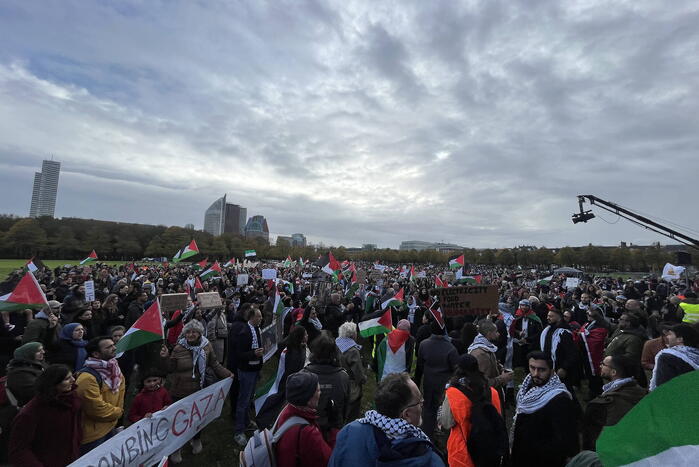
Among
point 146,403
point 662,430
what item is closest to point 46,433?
point 146,403

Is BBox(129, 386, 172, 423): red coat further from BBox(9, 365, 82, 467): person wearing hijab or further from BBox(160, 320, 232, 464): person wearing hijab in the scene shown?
BBox(9, 365, 82, 467): person wearing hijab

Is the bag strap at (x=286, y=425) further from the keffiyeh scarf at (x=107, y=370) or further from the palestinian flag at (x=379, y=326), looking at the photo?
the palestinian flag at (x=379, y=326)

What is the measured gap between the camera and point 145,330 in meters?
5.55

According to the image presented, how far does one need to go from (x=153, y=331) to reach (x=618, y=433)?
5.92m

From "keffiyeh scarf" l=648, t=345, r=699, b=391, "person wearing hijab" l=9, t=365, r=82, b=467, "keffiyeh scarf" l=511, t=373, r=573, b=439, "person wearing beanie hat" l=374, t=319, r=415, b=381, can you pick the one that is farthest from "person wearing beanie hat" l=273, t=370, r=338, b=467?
"person wearing beanie hat" l=374, t=319, r=415, b=381

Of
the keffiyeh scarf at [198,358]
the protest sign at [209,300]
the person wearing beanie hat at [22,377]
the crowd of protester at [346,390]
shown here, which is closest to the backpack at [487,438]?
the crowd of protester at [346,390]

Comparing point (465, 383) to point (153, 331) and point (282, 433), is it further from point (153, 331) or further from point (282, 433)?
point (153, 331)

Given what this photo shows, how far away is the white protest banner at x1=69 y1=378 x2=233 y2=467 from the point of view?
3443 millimetres

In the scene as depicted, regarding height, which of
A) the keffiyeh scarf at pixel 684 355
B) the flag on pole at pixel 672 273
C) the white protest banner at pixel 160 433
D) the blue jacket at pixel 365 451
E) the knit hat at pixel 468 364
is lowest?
the white protest banner at pixel 160 433

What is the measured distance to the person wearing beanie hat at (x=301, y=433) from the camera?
8.11 ft

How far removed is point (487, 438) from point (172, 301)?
7547 millimetres

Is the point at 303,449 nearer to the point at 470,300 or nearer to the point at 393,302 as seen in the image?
the point at 470,300

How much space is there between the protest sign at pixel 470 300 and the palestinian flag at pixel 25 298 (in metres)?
7.39

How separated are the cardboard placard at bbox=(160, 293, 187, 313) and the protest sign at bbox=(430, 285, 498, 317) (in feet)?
19.5
